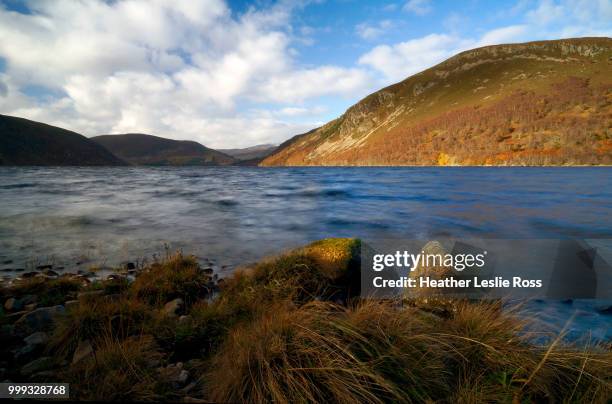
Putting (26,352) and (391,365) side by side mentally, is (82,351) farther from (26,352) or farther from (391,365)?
(391,365)

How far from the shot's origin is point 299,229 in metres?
12.5

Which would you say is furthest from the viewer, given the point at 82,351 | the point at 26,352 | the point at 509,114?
the point at 509,114

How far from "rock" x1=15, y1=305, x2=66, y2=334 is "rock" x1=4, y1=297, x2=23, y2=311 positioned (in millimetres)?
789

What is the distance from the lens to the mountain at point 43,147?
134 meters

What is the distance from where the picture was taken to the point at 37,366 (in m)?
2.87

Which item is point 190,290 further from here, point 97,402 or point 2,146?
point 2,146

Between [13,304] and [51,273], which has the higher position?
[13,304]

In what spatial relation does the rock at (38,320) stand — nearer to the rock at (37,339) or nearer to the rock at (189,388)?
the rock at (37,339)

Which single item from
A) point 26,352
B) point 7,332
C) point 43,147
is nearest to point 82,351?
point 26,352

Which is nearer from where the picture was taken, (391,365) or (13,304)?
(391,365)

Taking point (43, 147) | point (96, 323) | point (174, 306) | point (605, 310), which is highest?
point (43, 147)

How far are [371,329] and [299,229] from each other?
32.3 ft

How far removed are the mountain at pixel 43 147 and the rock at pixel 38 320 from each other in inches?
7036

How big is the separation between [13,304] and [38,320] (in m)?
1.21
